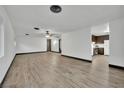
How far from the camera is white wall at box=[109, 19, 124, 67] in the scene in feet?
14.1

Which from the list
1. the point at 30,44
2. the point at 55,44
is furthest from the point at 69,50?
the point at 30,44

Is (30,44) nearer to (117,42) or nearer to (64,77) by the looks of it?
(64,77)

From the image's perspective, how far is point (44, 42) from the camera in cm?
1349

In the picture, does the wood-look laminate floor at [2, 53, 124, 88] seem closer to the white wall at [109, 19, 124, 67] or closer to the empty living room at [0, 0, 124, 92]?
the empty living room at [0, 0, 124, 92]

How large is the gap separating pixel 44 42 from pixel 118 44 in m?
10.5

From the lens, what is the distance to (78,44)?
276 inches

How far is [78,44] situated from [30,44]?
7399 millimetres

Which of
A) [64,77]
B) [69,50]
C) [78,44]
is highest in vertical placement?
[78,44]

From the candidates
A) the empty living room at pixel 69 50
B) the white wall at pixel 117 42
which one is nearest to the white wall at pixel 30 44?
the empty living room at pixel 69 50

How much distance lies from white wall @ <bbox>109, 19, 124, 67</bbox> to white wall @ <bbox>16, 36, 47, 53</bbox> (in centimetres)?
982

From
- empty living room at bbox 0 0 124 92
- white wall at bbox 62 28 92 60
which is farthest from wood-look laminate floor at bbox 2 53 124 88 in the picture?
white wall at bbox 62 28 92 60
